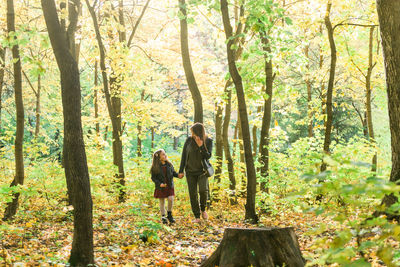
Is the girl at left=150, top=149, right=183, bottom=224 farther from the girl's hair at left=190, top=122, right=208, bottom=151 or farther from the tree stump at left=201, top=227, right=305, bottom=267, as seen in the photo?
the tree stump at left=201, top=227, right=305, bottom=267

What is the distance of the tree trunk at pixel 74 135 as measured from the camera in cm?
443

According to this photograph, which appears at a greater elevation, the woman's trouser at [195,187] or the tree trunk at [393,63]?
the tree trunk at [393,63]

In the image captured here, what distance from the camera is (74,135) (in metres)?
4.43

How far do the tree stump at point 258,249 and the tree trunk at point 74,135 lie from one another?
162 centimetres

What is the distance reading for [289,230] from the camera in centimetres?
450

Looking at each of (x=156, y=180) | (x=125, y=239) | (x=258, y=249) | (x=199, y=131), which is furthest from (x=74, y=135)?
(x=156, y=180)

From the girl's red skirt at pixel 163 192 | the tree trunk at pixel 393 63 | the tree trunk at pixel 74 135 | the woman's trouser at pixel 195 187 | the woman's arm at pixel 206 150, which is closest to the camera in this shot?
the tree trunk at pixel 74 135

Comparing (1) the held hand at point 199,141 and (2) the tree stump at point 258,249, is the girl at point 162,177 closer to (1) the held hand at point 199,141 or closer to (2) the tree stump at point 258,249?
(1) the held hand at point 199,141

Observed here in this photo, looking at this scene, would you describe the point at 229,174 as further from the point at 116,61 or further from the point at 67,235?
the point at 67,235

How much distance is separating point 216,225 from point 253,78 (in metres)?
3.56

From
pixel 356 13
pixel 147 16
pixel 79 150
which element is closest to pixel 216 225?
pixel 79 150

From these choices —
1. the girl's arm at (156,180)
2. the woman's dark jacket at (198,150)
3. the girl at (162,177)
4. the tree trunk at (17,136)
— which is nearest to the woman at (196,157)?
the woman's dark jacket at (198,150)

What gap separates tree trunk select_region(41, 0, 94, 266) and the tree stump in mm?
1624

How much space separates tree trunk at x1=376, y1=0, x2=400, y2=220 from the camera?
5.31m
